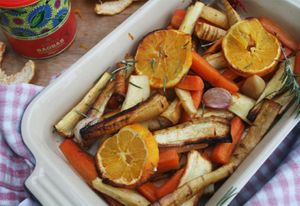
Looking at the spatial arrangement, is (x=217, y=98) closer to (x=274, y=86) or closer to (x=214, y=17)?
(x=274, y=86)

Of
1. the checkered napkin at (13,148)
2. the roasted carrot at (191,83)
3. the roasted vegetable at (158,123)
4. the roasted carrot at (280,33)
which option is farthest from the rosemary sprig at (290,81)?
the checkered napkin at (13,148)

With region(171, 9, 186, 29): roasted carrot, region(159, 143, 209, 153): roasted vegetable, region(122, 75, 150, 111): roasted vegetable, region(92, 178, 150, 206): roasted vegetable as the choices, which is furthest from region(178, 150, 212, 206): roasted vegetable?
region(171, 9, 186, 29): roasted carrot

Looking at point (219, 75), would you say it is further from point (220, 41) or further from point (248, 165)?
point (248, 165)

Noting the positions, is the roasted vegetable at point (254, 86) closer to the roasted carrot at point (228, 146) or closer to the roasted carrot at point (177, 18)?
the roasted carrot at point (228, 146)

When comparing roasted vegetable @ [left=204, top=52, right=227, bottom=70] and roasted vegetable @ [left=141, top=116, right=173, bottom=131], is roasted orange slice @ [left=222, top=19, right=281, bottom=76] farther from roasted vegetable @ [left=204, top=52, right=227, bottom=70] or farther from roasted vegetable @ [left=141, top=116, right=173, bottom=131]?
roasted vegetable @ [left=141, top=116, right=173, bottom=131]

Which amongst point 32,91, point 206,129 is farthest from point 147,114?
point 32,91

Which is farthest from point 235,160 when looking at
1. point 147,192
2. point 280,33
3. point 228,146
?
point 280,33
